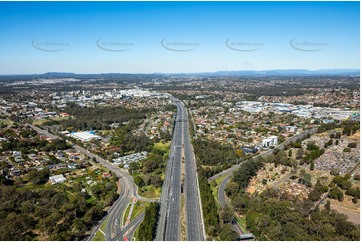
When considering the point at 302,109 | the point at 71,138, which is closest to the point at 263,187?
the point at 71,138

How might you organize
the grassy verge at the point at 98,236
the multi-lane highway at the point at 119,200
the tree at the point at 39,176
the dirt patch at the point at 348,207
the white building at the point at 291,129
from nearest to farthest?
the grassy verge at the point at 98,236
the multi-lane highway at the point at 119,200
the dirt patch at the point at 348,207
the tree at the point at 39,176
the white building at the point at 291,129

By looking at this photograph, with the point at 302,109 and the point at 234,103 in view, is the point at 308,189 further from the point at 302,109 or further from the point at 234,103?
the point at 234,103

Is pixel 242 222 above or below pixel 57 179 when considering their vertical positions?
below

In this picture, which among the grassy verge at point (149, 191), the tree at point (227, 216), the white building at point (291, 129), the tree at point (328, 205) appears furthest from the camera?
the white building at point (291, 129)

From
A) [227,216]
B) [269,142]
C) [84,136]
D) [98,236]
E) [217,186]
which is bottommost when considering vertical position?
[217,186]

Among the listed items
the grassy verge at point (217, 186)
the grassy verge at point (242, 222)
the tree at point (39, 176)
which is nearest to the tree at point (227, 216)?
the grassy verge at point (242, 222)

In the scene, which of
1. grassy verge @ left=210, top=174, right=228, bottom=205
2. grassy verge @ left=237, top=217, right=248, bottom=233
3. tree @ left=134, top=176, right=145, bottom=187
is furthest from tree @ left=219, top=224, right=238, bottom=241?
tree @ left=134, top=176, right=145, bottom=187

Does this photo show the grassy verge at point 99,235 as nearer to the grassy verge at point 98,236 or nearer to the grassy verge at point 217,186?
the grassy verge at point 98,236

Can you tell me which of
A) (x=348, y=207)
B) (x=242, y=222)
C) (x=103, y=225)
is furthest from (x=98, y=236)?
(x=348, y=207)

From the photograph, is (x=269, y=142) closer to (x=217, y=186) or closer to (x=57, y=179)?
(x=217, y=186)
